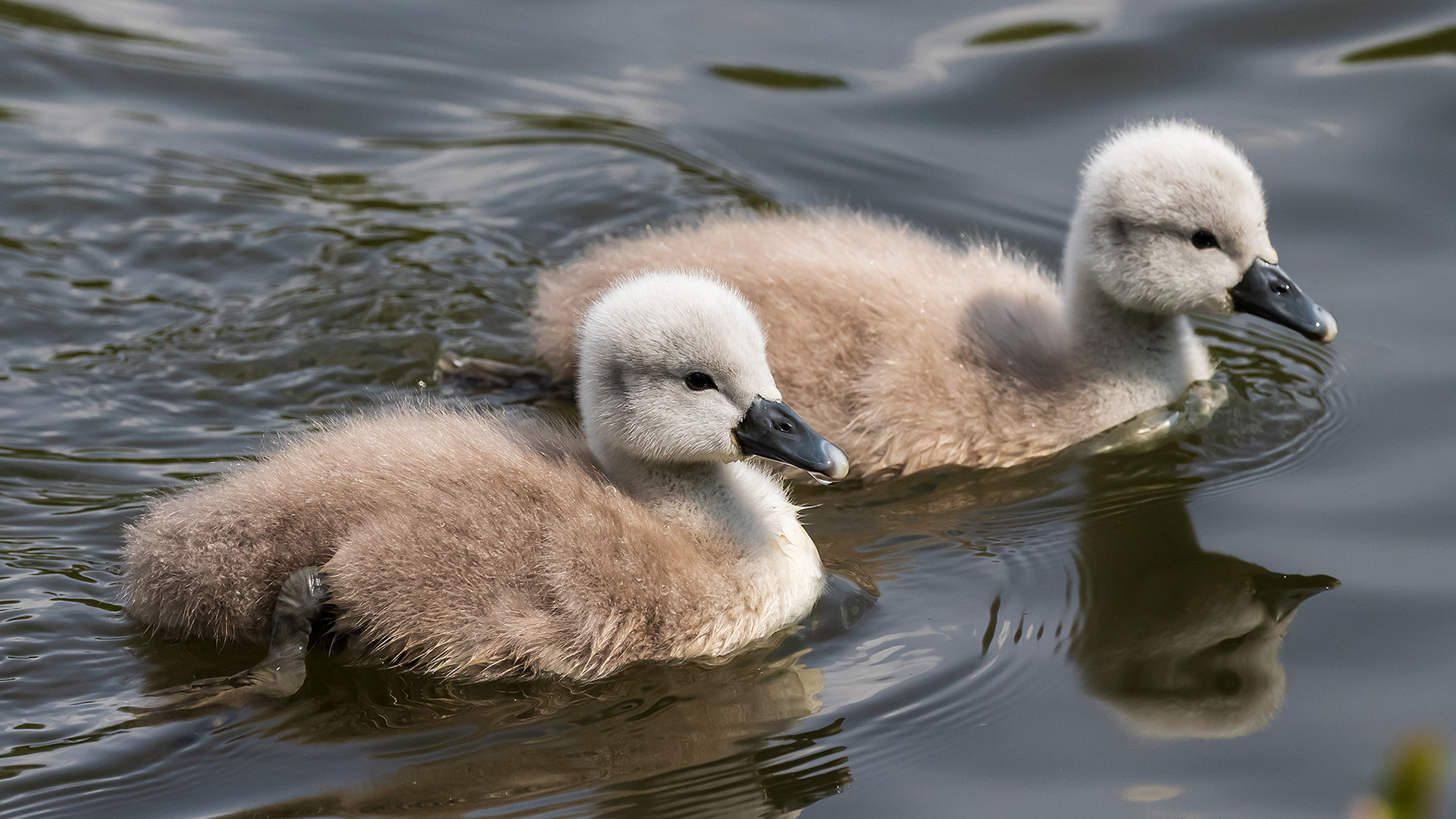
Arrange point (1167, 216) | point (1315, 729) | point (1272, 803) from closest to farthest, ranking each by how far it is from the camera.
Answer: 1. point (1272, 803)
2. point (1315, 729)
3. point (1167, 216)

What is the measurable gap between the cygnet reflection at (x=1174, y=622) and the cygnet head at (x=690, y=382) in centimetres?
88

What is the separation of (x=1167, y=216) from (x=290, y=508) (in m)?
2.92

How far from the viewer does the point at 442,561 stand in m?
3.63

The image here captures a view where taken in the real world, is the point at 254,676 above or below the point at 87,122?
below

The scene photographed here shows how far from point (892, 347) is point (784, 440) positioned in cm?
106

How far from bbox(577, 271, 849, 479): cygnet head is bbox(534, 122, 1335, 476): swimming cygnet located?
93 centimetres

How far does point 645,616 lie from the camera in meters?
3.77

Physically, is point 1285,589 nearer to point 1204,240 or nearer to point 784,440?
point 1204,240

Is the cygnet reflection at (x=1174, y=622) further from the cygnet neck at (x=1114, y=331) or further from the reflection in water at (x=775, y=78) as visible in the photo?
the reflection in water at (x=775, y=78)

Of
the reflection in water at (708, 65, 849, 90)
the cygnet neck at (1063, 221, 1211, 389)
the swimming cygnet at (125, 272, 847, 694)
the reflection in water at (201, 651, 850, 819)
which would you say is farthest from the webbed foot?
the reflection in water at (708, 65, 849, 90)

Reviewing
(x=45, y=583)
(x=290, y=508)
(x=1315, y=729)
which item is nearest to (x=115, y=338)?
(x=45, y=583)

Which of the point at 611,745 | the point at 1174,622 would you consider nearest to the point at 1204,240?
the point at 1174,622

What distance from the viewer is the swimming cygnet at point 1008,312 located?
16.1ft

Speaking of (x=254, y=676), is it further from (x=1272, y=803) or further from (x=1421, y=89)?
(x=1421, y=89)
